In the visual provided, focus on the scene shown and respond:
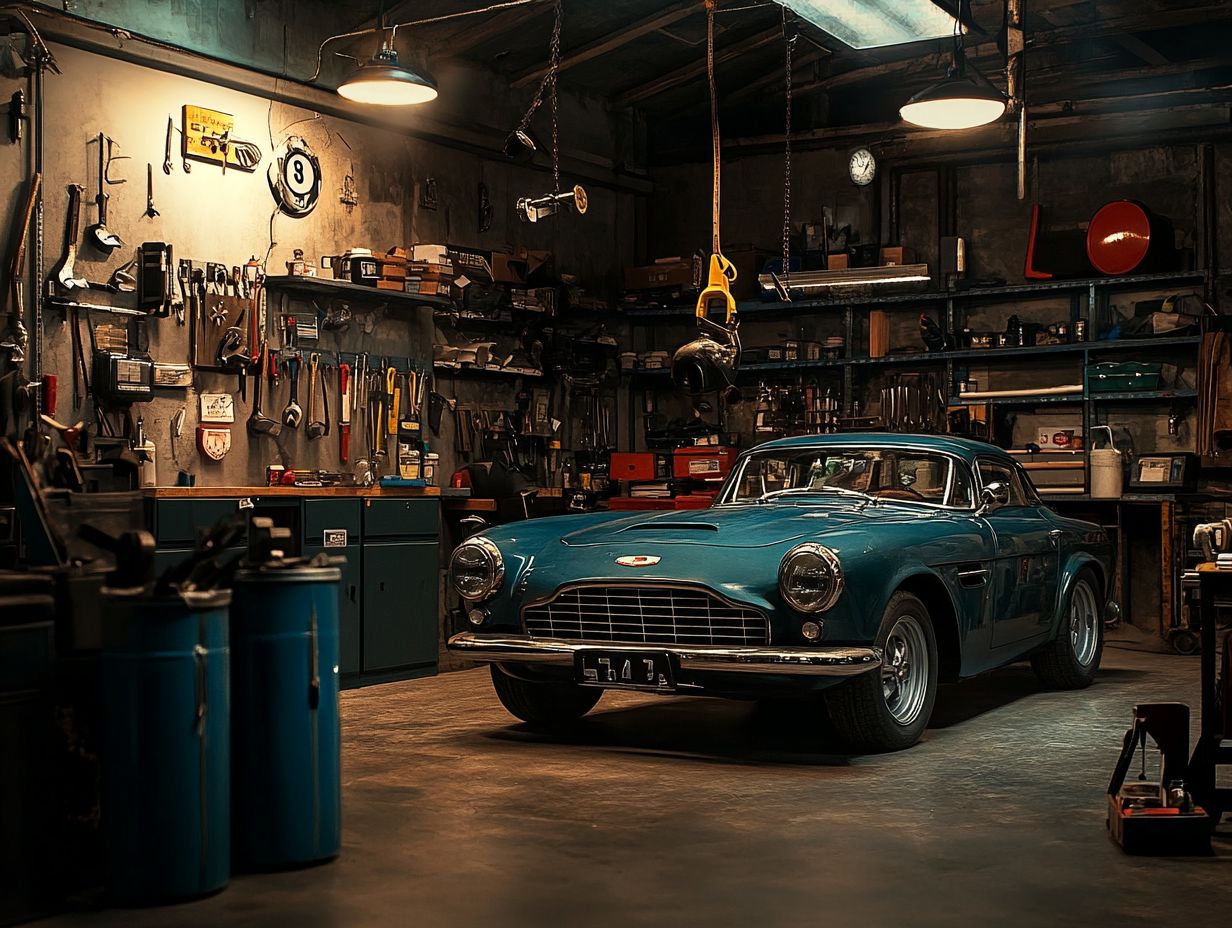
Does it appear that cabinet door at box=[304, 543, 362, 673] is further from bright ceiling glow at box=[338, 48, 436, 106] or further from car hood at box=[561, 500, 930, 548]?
bright ceiling glow at box=[338, 48, 436, 106]

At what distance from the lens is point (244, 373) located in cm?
898

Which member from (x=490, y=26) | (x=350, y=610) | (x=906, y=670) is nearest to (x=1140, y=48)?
(x=490, y=26)

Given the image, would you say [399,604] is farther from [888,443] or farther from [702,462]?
[702,462]

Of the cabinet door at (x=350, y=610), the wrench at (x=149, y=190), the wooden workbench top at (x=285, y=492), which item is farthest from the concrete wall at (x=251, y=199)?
the cabinet door at (x=350, y=610)

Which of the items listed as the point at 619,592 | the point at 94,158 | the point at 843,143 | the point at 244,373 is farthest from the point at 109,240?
the point at 843,143

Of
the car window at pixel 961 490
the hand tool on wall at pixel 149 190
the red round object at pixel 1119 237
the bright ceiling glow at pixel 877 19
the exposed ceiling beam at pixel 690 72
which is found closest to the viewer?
the car window at pixel 961 490

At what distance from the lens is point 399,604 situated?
8734 mm

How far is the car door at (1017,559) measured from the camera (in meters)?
6.78

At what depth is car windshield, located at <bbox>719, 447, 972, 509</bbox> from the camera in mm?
7000

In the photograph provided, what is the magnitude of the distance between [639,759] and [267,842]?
211 cm

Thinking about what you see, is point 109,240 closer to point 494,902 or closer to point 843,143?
point 494,902

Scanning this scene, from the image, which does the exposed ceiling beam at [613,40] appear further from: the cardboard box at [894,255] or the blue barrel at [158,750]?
the blue barrel at [158,750]

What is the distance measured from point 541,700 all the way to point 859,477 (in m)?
1.88

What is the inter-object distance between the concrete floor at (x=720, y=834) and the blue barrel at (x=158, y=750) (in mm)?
105
